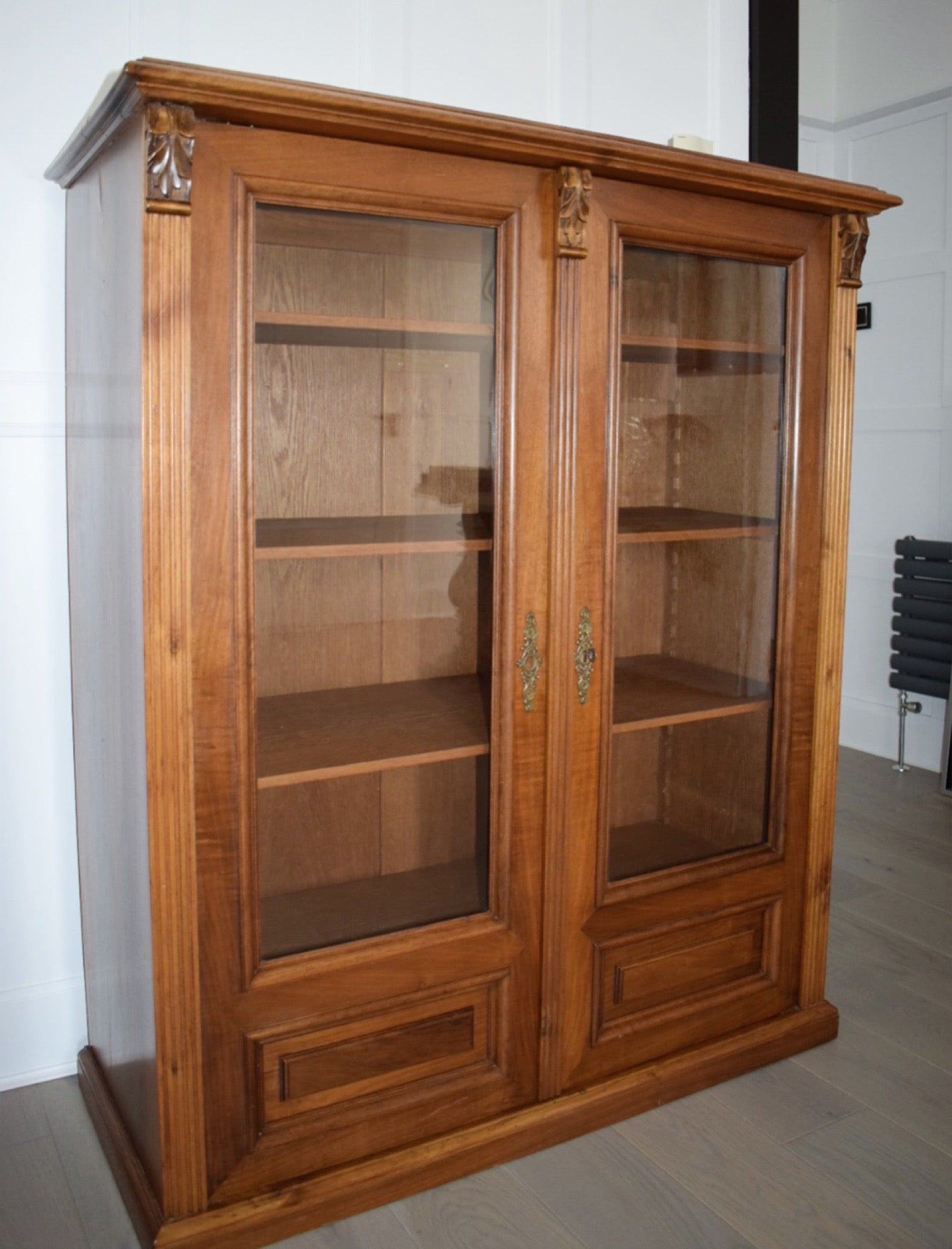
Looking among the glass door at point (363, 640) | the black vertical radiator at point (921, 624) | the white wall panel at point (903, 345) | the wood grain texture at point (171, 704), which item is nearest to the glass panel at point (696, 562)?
the glass door at point (363, 640)

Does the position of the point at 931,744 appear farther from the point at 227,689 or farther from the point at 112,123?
the point at 112,123

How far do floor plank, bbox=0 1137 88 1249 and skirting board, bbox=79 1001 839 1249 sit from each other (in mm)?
84

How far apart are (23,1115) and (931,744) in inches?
133

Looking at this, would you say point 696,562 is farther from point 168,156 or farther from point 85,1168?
point 85,1168

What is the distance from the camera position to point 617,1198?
1863mm

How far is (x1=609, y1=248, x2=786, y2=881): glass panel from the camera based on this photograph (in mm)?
2010

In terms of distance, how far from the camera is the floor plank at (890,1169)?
1821mm

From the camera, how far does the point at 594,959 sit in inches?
80.1

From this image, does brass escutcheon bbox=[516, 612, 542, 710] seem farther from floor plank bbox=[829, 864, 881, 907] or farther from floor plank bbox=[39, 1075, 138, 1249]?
floor plank bbox=[829, 864, 881, 907]

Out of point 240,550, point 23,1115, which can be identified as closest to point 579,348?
point 240,550

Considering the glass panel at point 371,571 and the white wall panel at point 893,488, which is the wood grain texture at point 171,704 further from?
the white wall panel at point 893,488

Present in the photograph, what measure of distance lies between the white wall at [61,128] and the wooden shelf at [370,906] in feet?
2.08

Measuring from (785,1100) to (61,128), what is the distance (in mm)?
2201

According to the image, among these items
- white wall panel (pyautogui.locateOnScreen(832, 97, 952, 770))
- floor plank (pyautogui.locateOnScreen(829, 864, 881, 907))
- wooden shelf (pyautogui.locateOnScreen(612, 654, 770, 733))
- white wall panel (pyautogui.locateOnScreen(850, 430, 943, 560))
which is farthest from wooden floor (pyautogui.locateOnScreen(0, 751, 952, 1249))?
white wall panel (pyautogui.locateOnScreen(850, 430, 943, 560))
